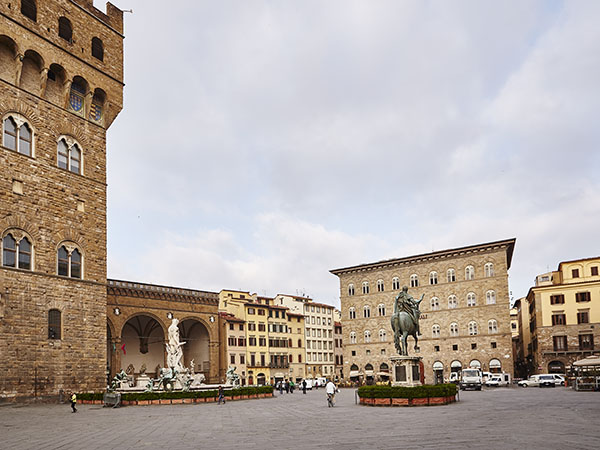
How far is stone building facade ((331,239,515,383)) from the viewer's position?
65188mm

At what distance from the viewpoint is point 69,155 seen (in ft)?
112

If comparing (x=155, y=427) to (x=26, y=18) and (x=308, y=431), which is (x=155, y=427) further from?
(x=26, y=18)

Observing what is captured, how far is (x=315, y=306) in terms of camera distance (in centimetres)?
8900

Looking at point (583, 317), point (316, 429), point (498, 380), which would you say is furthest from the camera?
point (583, 317)

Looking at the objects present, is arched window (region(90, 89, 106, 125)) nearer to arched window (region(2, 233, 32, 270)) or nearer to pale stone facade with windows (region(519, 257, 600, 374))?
arched window (region(2, 233, 32, 270))

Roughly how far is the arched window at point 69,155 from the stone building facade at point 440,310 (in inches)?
1613

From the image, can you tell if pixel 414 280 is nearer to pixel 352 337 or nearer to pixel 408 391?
pixel 352 337

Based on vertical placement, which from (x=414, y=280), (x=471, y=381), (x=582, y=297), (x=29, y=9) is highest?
(x=29, y=9)

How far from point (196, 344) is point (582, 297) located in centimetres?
3996

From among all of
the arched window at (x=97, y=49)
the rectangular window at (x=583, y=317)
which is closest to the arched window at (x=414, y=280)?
the rectangular window at (x=583, y=317)

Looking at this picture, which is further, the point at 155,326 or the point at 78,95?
the point at 155,326

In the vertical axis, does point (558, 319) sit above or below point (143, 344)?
above

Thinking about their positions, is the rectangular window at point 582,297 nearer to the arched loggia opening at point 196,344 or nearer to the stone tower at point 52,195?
A: the arched loggia opening at point 196,344

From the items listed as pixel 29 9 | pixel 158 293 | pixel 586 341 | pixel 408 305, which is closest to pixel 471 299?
pixel 586 341
